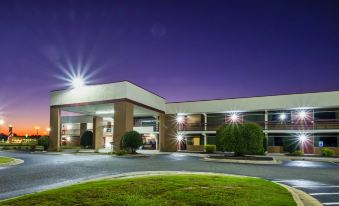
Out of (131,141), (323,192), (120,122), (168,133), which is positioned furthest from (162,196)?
(168,133)

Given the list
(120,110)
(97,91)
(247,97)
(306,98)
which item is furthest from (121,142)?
(306,98)

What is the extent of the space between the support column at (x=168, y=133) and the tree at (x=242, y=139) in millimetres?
19967

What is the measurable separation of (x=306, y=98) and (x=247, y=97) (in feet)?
28.3

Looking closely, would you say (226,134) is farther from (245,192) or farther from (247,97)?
(245,192)

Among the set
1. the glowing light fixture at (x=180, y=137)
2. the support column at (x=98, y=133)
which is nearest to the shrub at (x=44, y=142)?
the support column at (x=98, y=133)

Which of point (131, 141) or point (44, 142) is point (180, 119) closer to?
point (131, 141)

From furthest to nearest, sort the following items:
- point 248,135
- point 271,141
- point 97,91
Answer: point 271,141, point 97,91, point 248,135

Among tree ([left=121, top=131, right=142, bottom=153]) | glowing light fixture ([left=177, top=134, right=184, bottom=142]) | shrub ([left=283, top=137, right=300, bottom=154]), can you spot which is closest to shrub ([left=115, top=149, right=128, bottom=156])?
tree ([left=121, top=131, right=142, bottom=153])

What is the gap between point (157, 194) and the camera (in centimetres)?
853

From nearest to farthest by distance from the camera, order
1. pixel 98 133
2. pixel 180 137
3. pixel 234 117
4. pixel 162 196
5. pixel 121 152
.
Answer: pixel 162 196, pixel 121 152, pixel 234 117, pixel 180 137, pixel 98 133

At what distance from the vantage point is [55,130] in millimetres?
44406

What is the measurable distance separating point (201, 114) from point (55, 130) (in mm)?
24596

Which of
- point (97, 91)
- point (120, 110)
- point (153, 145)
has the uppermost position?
point (97, 91)

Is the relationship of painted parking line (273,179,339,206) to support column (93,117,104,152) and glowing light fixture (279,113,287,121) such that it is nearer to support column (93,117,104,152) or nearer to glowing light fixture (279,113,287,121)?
glowing light fixture (279,113,287,121)
